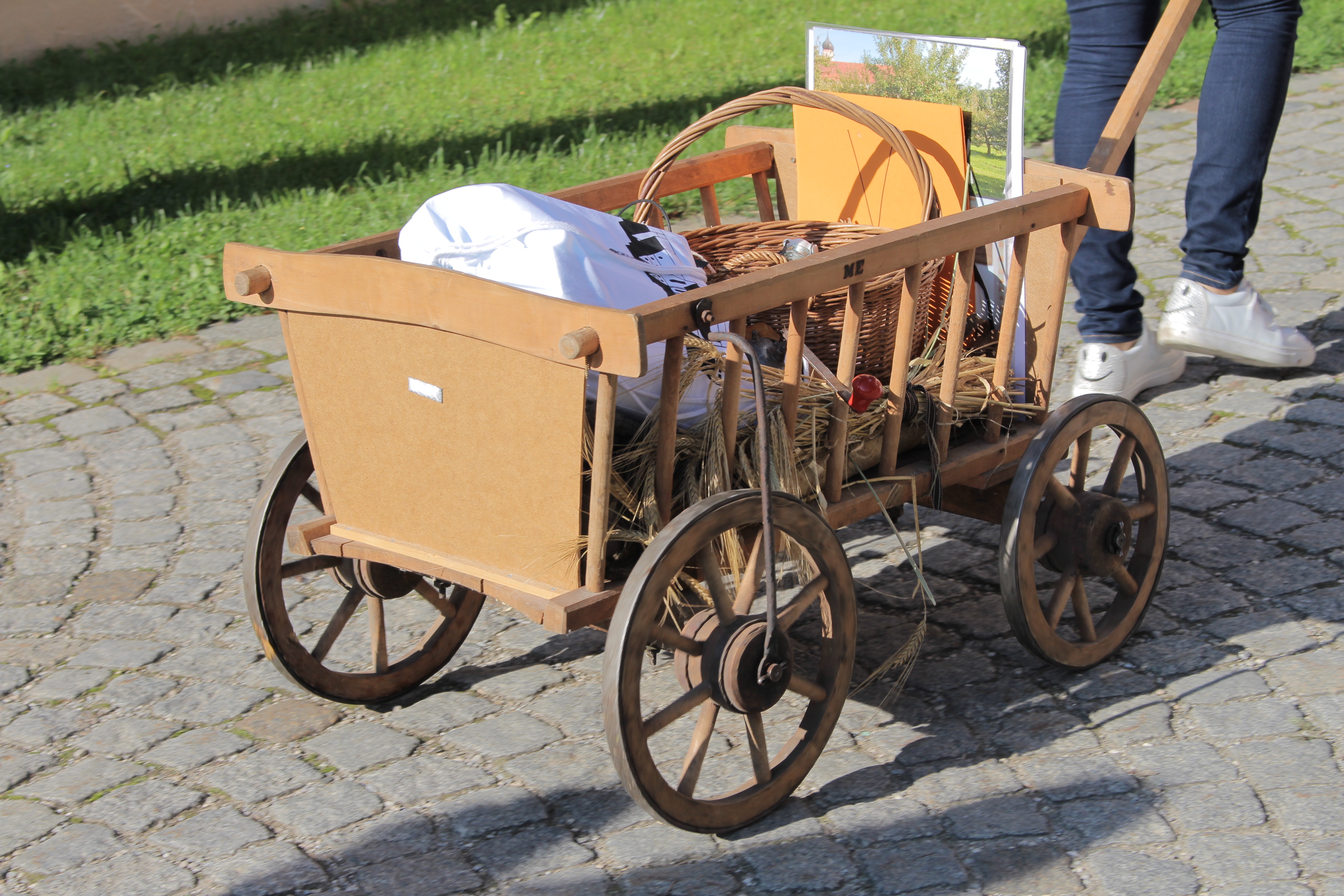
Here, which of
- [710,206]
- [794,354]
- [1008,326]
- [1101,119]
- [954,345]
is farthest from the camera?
[1101,119]

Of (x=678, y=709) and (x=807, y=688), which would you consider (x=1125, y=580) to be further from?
(x=678, y=709)

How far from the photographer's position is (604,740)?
2.78m

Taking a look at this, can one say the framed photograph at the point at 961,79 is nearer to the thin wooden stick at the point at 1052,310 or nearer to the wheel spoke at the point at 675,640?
the thin wooden stick at the point at 1052,310

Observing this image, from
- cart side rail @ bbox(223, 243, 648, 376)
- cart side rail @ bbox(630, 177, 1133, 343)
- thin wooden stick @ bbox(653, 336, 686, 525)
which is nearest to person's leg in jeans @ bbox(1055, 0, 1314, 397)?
cart side rail @ bbox(630, 177, 1133, 343)

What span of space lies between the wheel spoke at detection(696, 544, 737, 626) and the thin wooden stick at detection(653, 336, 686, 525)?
87 mm

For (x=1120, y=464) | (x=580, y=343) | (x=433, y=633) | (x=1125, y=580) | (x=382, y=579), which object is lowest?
(x=433, y=633)

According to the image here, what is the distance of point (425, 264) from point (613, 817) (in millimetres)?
1049

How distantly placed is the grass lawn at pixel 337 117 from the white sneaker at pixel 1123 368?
7.37ft

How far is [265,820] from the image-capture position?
2539 mm

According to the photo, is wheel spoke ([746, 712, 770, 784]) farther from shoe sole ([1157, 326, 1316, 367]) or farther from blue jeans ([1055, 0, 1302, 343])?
shoe sole ([1157, 326, 1316, 367])

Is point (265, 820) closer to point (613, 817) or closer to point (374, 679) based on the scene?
point (374, 679)

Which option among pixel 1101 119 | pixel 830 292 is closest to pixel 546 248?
pixel 830 292

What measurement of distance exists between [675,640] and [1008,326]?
1.01 metres

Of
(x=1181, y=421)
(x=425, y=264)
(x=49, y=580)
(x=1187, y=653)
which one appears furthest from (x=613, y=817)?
(x=1181, y=421)
